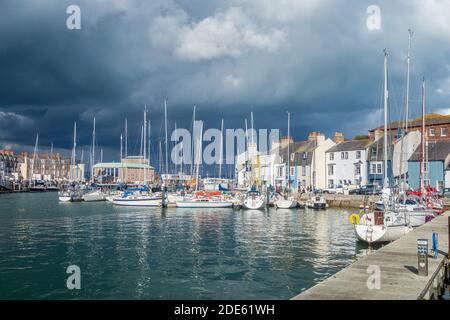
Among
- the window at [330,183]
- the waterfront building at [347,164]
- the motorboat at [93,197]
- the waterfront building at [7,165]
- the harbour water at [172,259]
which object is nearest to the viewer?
the harbour water at [172,259]

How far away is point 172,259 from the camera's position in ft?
80.1

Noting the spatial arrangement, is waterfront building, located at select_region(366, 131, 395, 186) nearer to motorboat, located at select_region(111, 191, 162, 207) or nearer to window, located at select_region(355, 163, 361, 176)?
window, located at select_region(355, 163, 361, 176)

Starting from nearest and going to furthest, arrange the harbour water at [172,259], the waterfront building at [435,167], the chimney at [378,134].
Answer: the harbour water at [172,259], the waterfront building at [435,167], the chimney at [378,134]

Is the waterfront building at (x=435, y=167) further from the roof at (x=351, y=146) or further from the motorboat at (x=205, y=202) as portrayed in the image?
the motorboat at (x=205, y=202)

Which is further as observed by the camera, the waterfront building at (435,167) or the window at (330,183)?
the window at (330,183)

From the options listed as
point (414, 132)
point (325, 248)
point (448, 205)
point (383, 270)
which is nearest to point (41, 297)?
point (383, 270)

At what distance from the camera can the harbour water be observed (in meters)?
18.0

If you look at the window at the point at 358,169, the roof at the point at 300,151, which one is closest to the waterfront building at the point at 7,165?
the roof at the point at 300,151

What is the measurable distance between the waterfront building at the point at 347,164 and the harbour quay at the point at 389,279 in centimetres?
6012

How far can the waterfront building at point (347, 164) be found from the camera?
78812 millimetres

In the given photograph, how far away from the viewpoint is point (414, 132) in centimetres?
7706

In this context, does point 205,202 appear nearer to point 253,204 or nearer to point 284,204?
point 253,204
